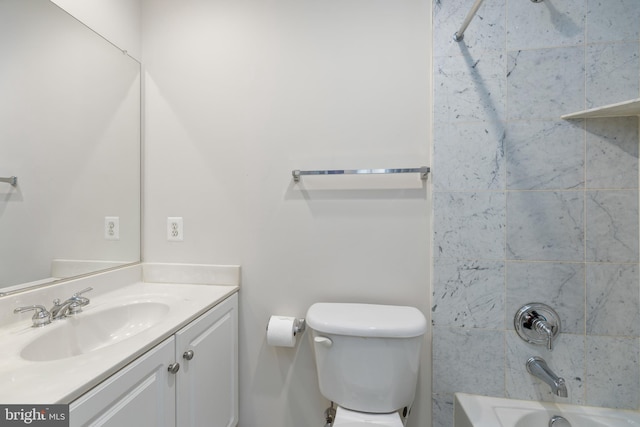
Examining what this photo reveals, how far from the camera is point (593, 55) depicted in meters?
1.14

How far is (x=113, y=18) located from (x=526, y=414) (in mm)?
2486

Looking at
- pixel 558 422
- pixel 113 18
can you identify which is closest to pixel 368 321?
pixel 558 422

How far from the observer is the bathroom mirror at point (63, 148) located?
0.95 meters

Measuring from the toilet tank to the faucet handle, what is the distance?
88 centimetres

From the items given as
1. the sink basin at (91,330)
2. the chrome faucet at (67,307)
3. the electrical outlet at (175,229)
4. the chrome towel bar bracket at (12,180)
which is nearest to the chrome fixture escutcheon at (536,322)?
the sink basin at (91,330)

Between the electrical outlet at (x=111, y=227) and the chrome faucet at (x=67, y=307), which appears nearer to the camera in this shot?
the chrome faucet at (x=67, y=307)

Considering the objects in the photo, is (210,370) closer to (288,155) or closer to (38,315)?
(38,315)

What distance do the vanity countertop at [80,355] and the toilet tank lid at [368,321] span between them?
17.4 inches

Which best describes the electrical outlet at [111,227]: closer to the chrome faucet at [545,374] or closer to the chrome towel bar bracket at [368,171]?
the chrome towel bar bracket at [368,171]

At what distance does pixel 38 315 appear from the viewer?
917mm

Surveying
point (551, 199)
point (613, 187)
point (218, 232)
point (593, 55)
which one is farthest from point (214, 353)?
point (593, 55)

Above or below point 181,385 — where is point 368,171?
above

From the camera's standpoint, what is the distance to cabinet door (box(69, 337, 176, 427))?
0.61 meters

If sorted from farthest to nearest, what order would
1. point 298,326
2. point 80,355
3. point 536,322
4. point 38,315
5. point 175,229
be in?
point 175,229 → point 298,326 → point 536,322 → point 38,315 → point 80,355
